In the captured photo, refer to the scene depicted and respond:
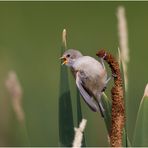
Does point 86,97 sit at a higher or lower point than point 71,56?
lower

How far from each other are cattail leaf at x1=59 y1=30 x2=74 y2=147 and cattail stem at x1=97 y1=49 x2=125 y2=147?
89 mm

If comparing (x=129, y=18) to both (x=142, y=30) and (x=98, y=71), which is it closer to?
(x=142, y=30)

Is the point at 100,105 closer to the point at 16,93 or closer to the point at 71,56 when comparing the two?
the point at 16,93

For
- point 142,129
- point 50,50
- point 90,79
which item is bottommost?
point 142,129

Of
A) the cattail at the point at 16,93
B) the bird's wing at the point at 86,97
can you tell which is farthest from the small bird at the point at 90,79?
the cattail at the point at 16,93

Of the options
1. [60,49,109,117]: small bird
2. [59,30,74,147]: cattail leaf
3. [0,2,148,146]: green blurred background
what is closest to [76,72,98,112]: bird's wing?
[60,49,109,117]: small bird

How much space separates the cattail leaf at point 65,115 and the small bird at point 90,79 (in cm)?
9

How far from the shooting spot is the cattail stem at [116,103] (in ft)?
6.26

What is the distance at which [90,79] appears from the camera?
217 centimetres

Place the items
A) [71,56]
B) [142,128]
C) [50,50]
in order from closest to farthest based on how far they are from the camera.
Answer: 1. [142,128]
2. [71,56]
3. [50,50]

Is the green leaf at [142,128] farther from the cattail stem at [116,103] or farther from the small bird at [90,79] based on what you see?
the small bird at [90,79]

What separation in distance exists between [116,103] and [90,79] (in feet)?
0.81

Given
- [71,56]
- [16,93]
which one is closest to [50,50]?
[71,56]

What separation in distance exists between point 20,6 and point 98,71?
378 cm
